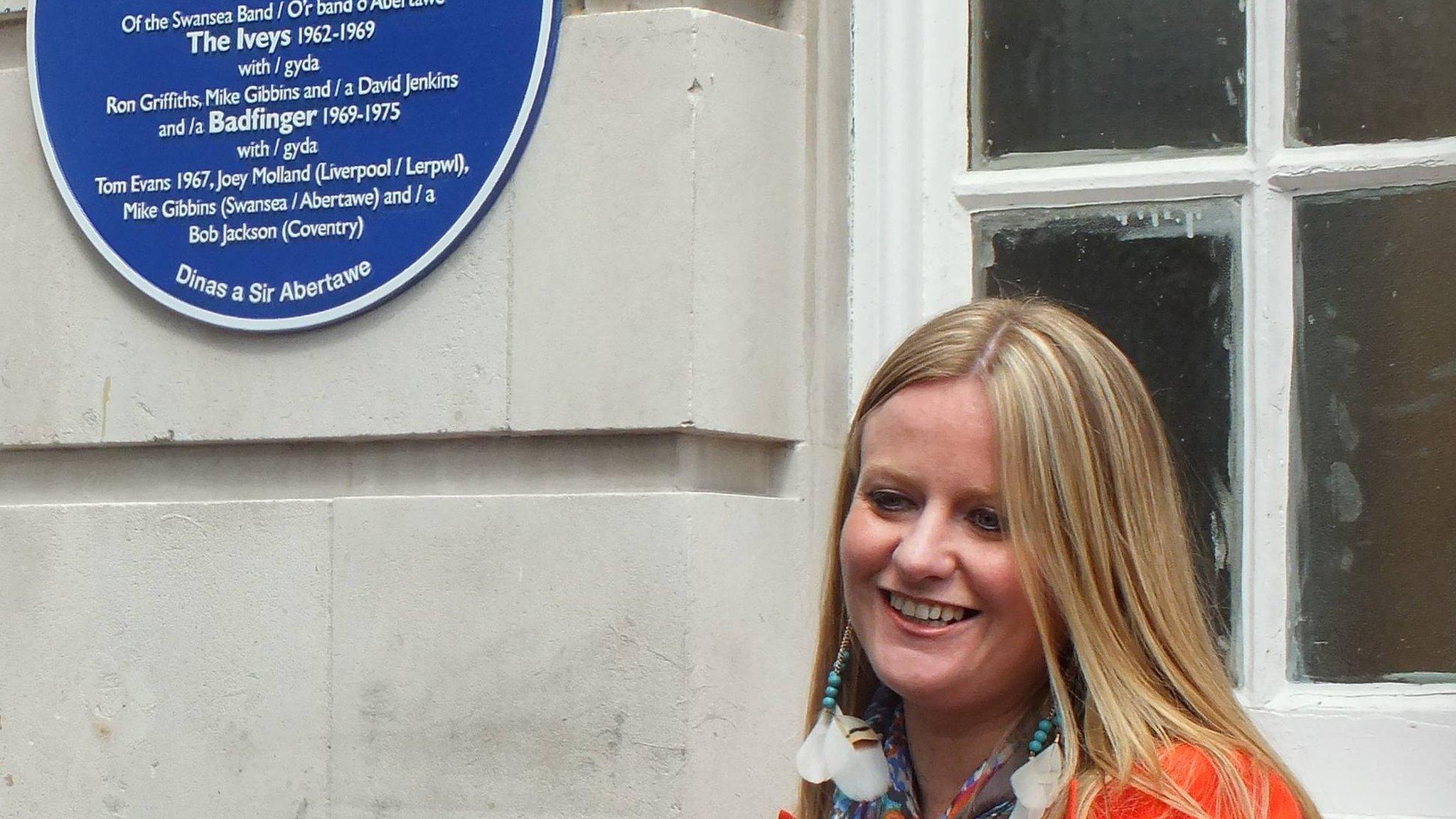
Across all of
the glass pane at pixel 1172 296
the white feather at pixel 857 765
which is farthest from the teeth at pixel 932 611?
the glass pane at pixel 1172 296

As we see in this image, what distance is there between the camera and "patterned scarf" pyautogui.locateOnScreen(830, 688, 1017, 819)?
238cm

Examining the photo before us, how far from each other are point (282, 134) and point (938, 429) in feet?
6.69

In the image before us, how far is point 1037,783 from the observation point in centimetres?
230

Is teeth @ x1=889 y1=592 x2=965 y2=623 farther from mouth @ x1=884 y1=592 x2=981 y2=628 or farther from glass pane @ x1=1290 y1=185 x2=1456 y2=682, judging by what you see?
glass pane @ x1=1290 y1=185 x2=1456 y2=682

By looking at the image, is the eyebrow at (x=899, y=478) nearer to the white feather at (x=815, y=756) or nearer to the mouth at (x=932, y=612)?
the mouth at (x=932, y=612)

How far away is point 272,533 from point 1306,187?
2144mm

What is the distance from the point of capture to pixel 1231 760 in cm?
222

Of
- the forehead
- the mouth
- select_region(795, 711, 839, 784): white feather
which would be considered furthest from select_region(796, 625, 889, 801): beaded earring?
the forehead

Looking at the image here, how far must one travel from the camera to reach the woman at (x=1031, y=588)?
2.28 metres

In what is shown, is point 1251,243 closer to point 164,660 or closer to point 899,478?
point 899,478

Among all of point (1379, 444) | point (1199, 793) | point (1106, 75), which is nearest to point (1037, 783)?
point (1199, 793)

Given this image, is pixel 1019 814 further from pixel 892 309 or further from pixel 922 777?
pixel 892 309

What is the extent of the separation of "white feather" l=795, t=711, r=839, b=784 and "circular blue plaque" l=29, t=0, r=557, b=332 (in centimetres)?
151

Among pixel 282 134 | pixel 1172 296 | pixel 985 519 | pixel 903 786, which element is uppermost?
pixel 282 134
